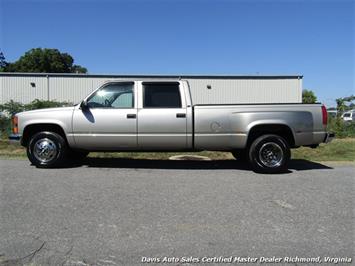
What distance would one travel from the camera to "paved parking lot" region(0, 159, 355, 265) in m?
3.92

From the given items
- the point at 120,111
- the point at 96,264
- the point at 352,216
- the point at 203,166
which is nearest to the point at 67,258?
the point at 96,264

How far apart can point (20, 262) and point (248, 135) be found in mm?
5530

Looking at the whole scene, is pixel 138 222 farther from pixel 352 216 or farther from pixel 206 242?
pixel 352 216

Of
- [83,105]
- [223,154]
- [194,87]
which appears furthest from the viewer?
[194,87]

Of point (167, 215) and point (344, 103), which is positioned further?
point (344, 103)

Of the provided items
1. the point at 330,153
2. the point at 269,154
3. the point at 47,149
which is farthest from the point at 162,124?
the point at 330,153

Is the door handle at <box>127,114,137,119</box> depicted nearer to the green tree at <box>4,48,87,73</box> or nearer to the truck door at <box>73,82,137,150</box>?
the truck door at <box>73,82,137,150</box>

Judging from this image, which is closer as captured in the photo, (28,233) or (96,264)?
(96,264)

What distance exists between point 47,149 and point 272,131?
4.75m

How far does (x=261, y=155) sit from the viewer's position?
8.14m

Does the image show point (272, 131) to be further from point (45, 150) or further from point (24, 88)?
point (24, 88)

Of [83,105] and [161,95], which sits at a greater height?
[161,95]

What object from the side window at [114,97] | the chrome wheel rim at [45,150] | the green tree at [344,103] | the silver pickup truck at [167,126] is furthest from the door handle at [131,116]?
the green tree at [344,103]

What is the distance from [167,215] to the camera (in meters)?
5.04
